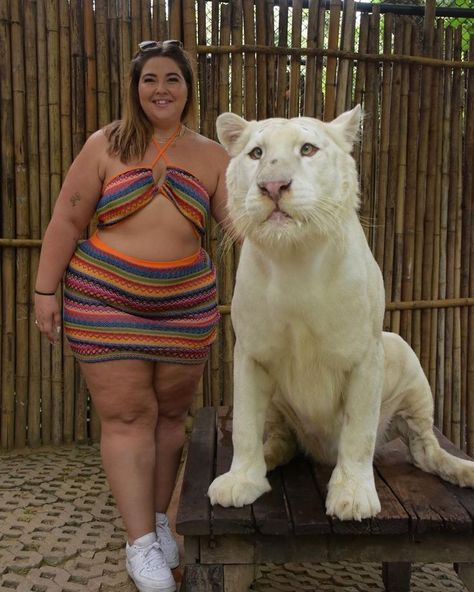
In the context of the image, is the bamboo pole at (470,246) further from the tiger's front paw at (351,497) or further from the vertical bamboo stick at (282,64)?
the tiger's front paw at (351,497)

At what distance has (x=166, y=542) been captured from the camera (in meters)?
2.85

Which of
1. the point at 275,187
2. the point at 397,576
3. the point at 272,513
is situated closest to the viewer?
the point at 275,187

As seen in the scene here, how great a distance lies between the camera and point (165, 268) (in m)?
2.61

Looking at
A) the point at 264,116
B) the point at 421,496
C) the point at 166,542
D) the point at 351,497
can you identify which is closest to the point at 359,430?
the point at 351,497

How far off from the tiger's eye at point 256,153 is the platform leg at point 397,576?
204 cm

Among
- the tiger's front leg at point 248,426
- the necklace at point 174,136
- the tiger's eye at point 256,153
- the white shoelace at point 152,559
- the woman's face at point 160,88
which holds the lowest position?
the white shoelace at point 152,559

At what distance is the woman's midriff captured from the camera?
8.58 feet

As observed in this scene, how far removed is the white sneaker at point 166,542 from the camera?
282 cm

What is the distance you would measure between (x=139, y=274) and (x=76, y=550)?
1.45 m

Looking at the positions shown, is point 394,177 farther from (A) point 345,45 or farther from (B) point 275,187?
(B) point 275,187

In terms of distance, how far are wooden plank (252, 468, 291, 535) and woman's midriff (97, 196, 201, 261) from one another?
3.13 ft

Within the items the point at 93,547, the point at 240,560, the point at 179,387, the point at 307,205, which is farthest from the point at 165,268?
the point at 93,547

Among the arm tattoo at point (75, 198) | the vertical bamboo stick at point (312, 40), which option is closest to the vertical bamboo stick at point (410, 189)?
the vertical bamboo stick at point (312, 40)

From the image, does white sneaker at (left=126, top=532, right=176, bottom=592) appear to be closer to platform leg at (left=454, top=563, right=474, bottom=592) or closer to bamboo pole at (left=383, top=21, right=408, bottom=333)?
platform leg at (left=454, top=563, right=474, bottom=592)
